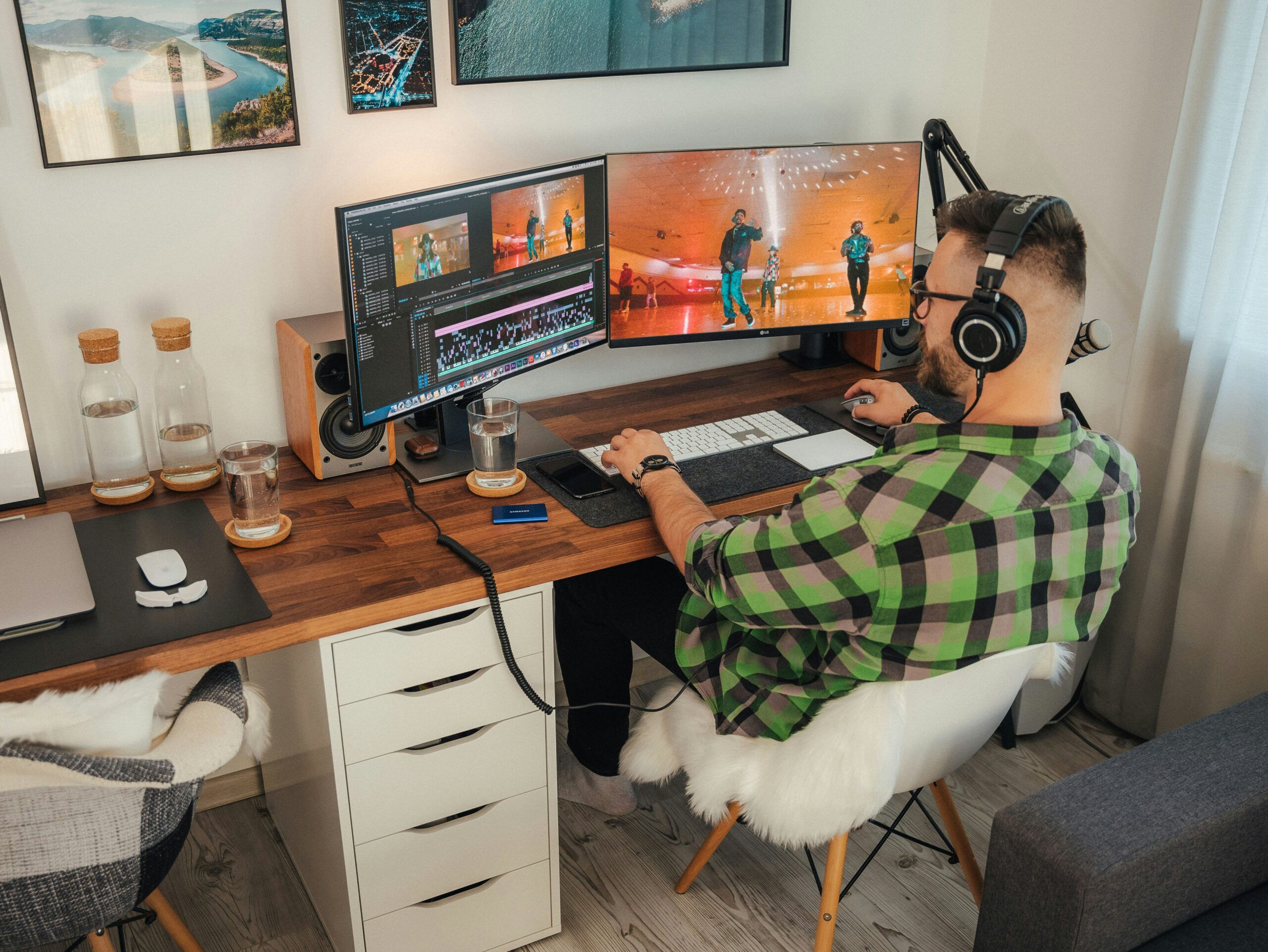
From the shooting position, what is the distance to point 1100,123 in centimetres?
225

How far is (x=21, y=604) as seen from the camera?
4.55ft

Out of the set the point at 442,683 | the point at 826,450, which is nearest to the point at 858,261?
the point at 826,450

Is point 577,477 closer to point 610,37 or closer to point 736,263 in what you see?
point 736,263

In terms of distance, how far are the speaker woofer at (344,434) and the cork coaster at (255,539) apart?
21cm

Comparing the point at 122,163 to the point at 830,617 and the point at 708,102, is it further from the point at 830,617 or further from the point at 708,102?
the point at 830,617

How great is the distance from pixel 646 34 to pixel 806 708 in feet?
4.23

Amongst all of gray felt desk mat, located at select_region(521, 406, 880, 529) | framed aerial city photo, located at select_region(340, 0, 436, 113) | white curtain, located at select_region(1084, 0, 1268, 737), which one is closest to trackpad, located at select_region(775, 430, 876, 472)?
gray felt desk mat, located at select_region(521, 406, 880, 529)

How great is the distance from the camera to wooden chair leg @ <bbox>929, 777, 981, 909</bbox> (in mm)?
1819

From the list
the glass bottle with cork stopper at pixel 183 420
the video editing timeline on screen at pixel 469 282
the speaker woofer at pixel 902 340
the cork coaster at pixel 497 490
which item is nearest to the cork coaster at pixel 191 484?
the glass bottle with cork stopper at pixel 183 420

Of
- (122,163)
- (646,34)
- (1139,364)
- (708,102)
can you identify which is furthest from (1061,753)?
(122,163)

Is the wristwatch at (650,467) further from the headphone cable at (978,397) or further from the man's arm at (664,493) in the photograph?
the headphone cable at (978,397)

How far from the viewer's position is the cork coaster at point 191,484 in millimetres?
1773

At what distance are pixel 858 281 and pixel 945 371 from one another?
2.58 ft

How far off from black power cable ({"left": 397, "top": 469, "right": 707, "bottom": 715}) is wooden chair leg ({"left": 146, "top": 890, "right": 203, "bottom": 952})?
1.83ft
